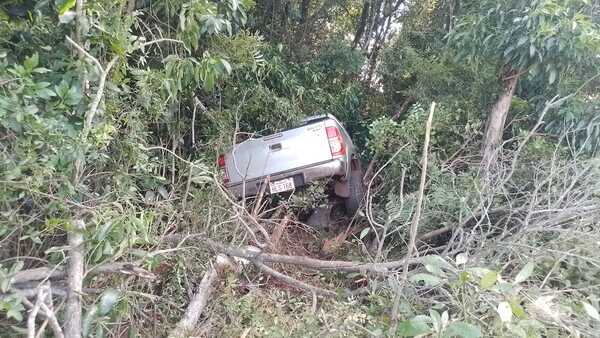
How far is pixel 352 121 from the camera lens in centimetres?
667

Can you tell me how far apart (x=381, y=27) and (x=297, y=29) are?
6.14ft

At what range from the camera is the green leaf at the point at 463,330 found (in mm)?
1972

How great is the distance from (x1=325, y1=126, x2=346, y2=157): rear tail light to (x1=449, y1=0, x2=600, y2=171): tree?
56.6 inches

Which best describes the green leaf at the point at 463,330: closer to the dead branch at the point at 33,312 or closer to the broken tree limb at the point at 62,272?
the broken tree limb at the point at 62,272

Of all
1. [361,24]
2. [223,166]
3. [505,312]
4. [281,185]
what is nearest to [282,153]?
[281,185]

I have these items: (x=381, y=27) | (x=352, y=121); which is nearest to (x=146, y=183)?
(x=352, y=121)

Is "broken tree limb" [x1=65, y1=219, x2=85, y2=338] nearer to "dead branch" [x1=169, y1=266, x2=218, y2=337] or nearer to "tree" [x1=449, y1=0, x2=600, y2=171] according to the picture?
"dead branch" [x1=169, y1=266, x2=218, y2=337]

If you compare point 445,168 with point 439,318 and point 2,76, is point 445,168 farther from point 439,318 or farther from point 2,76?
point 2,76

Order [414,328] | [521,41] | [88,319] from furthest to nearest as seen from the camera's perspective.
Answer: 1. [521,41]
2. [88,319]
3. [414,328]

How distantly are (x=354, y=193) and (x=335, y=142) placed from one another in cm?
78

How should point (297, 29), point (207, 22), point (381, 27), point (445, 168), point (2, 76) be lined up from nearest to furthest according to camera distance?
1. point (2, 76)
2. point (207, 22)
3. point (445, 168)
4. point (297, 29)
5. point (381, 27)

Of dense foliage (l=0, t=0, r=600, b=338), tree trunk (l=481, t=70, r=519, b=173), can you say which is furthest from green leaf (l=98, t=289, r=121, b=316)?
tree trunk (l=481, t=70, r=519, b=173)

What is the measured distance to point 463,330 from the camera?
78.9 inches

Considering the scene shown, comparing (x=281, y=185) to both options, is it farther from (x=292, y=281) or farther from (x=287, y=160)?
(x=292, y=281)
